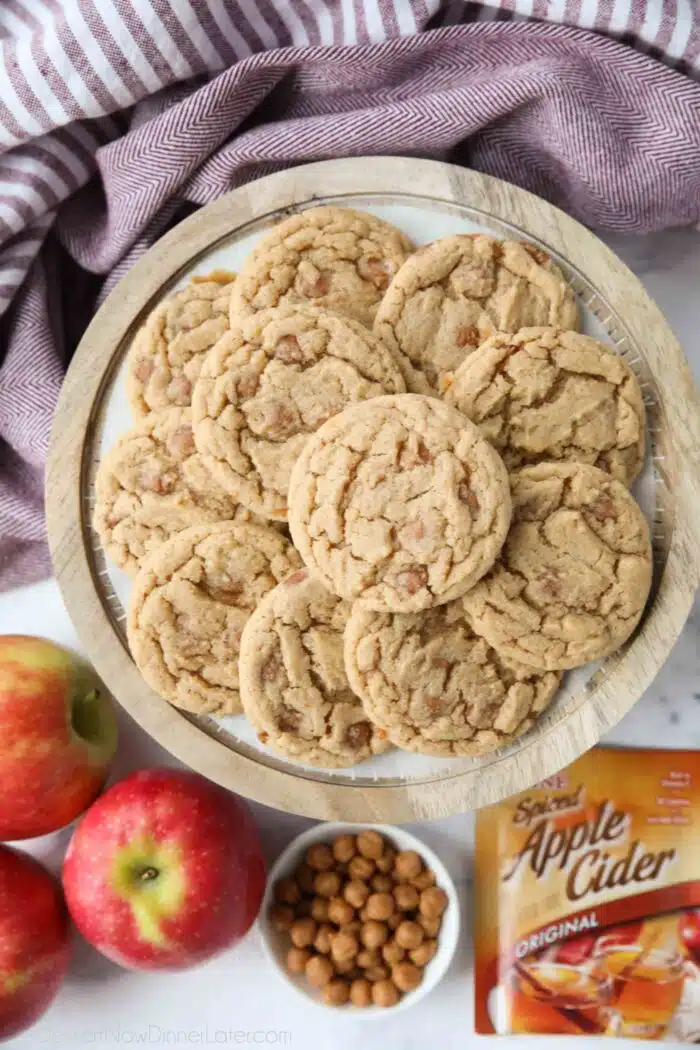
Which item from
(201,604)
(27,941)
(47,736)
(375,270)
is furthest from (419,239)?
(27,941)

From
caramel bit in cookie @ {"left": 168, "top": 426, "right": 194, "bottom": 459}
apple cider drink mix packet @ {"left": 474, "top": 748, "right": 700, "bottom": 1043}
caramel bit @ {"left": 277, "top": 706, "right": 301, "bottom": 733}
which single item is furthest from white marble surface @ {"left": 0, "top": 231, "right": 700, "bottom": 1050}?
caramel bit in cookie @ {"left": 168, "top": 426, "right": 194, "bottom": 459}

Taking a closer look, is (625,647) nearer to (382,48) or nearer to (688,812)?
(688,812)

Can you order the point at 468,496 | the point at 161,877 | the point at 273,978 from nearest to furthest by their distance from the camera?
the point at 468,496
the point at 161,877
the point at 273,978

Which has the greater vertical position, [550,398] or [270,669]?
[550,398]

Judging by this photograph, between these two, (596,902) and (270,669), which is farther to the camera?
(596,902)

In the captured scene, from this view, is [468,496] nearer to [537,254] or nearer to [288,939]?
[537,254]

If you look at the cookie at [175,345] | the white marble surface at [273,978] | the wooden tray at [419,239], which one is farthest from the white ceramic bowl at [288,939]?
the cookie at [175,345]

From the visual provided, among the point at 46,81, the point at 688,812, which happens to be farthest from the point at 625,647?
the point at 46,81
